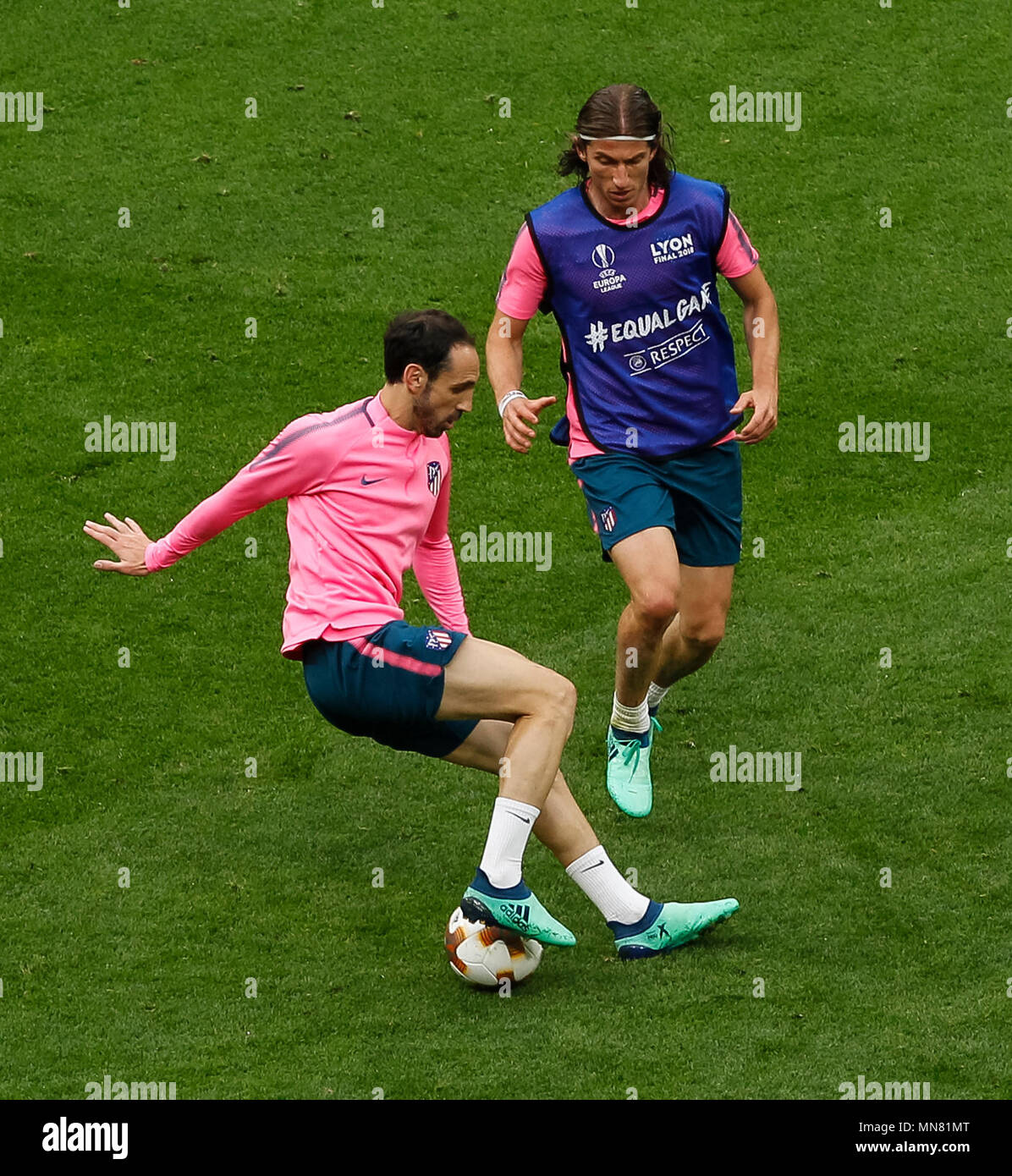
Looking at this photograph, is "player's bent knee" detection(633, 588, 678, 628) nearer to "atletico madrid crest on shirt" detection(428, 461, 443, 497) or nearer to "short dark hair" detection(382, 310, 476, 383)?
"atletico madrid crest on shirt" detection(428, 461, 443, 497)

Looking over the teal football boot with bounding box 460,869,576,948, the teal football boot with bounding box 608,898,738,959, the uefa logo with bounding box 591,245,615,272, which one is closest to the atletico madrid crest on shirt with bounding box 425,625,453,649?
the teal football boot with bounding box 460,869,576,948

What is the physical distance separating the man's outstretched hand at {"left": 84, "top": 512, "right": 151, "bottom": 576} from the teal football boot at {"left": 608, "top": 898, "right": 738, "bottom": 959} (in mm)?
2080

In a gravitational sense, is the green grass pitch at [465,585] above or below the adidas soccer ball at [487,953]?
above

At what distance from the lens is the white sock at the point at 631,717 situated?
7617mm

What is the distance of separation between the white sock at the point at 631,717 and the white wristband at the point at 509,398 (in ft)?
4.57

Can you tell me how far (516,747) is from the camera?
19.9ft

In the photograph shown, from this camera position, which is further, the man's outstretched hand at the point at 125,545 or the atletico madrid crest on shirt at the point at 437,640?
the man's outstretched hand at the point at 125,545

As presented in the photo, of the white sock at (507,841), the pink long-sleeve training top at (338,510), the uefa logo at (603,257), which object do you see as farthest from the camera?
the uefa logo at (603,257)

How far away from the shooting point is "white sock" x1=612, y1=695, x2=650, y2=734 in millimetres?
7617

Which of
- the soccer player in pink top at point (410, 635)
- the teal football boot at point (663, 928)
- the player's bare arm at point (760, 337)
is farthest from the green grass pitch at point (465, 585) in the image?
the player's bare arm at point (760, 337)

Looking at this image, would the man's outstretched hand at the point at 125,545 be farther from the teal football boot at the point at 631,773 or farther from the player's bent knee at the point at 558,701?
the teal football boot at the point at 631,773

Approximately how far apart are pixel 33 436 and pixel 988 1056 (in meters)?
6.62

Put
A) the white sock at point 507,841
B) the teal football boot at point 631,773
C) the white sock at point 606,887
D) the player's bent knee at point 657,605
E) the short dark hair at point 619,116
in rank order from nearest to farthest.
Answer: the white sock at point 507,841 < the white sock at point 606,887 < the short dark hair at point 619,116 < the player's bent knee at point 657,605 < the teal football boot at point 631,773

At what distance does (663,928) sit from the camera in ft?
21.1
